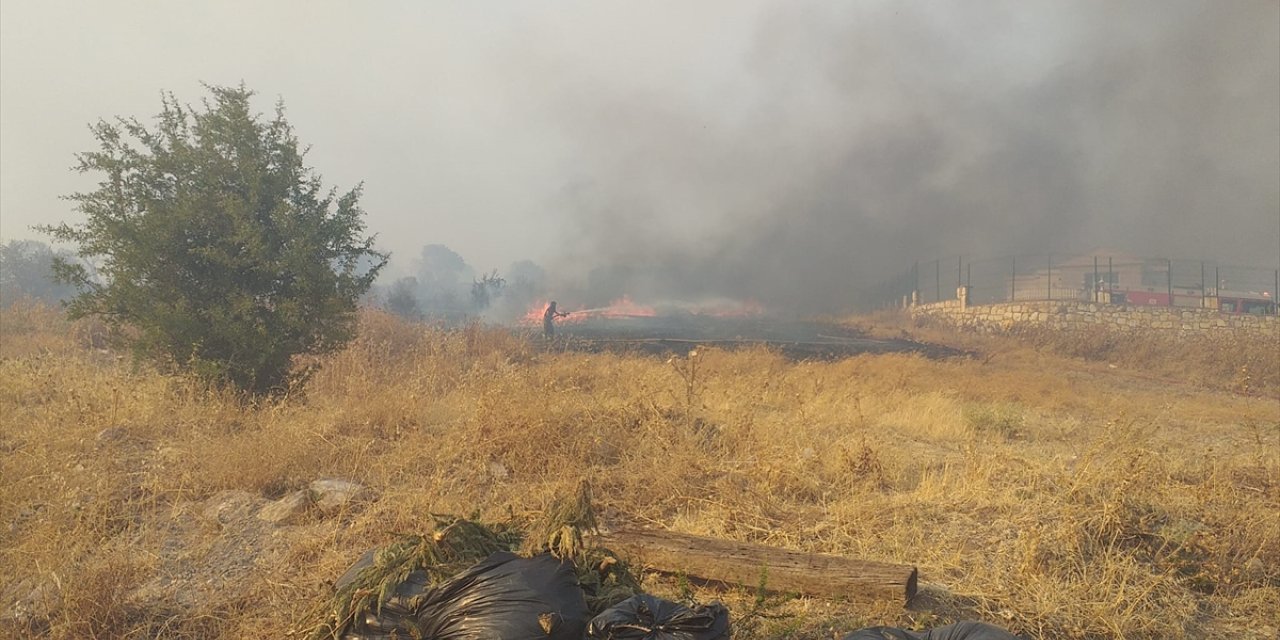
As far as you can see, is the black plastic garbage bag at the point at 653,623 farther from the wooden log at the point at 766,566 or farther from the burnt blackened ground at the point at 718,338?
the burnt blackened ground at the point at 718,338

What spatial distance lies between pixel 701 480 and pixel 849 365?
8.74 m

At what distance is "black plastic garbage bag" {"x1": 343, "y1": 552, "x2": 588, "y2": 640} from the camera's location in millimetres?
2080

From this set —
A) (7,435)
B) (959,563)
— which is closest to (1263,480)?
(959,563)

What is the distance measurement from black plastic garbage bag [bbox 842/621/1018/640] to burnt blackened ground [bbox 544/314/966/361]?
37.7ft

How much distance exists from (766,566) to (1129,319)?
2617 centimetres

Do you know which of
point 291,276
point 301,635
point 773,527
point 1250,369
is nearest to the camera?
point 301,635

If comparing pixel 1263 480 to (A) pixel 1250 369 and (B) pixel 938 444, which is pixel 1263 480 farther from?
(A) pixel 1250 369

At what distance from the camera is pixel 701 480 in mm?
4914

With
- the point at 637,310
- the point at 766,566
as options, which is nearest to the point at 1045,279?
the point at 637,310

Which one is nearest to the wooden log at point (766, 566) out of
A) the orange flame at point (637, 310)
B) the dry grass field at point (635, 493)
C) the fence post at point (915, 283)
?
the dry grass field at point (635, 493)

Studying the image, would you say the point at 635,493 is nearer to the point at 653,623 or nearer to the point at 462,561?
the point at 462,561

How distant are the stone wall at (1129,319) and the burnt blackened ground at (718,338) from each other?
17.7ft

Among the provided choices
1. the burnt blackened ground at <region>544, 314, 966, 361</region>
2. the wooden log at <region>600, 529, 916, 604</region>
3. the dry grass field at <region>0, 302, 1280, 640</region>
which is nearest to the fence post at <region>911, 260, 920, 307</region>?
the burnt blackened ground at <region>544, 314, 966, 361</region>

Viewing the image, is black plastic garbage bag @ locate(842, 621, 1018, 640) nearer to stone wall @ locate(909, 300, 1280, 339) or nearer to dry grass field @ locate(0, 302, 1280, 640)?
dry grass field @ locate(0, 302, 1280, 640)
